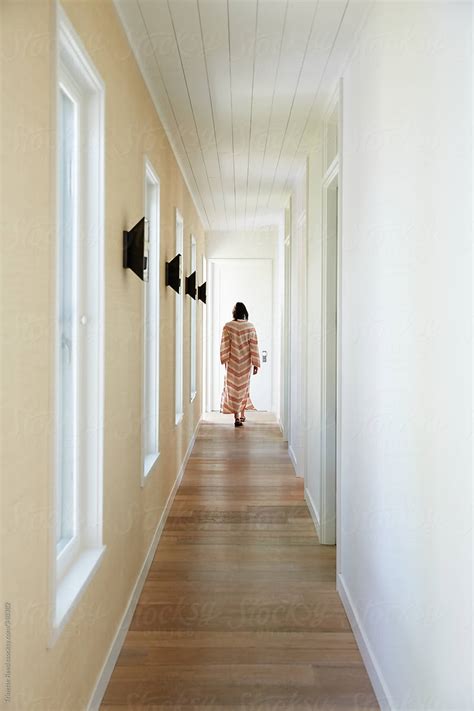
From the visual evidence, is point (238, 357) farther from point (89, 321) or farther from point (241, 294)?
point (89, 321)

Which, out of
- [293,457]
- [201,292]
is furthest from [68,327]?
[201,292]

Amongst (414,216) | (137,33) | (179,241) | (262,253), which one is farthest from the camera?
(262,253)

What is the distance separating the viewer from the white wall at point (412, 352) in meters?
1.36

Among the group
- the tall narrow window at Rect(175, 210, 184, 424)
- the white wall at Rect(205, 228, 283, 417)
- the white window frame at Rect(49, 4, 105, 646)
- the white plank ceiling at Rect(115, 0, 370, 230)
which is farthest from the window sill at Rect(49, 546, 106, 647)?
the white wall at Rect(205, 228, 283, 417)

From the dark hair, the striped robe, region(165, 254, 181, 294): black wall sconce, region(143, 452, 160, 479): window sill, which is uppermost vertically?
region(165, 254, 181, 294): black wall sconce

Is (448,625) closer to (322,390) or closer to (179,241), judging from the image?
(322,390)

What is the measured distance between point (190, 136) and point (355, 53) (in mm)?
1593

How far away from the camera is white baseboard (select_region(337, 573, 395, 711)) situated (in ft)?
6.37

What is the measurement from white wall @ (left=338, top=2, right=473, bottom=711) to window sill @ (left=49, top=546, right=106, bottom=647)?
36.2 inches

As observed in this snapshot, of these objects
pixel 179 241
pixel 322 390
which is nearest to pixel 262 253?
pixel 179 241

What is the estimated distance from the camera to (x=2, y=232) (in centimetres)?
116

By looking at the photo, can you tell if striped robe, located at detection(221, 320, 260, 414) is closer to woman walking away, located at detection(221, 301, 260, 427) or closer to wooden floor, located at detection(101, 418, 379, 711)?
woman walking away, located at detection(221, 301, 260, 427)

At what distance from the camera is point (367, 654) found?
2.21 meters

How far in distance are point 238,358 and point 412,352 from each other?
5815 millimetres
